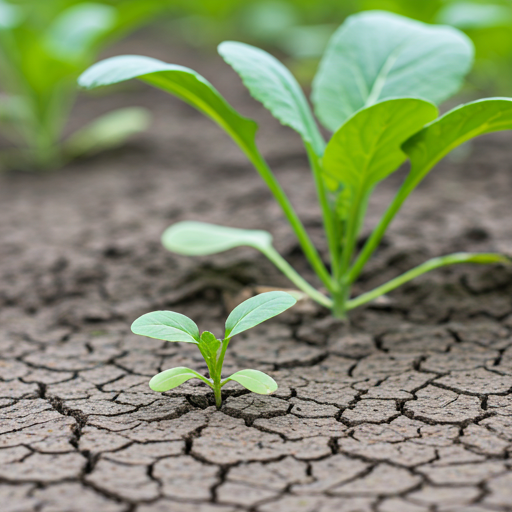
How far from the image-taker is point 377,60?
63.7 inches

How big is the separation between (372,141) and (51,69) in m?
2.01

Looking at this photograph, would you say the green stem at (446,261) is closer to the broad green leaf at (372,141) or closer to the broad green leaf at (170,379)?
the broad green leaf at (372,141)

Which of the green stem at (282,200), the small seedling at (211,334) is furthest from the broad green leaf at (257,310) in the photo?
the green stem at (282,200)

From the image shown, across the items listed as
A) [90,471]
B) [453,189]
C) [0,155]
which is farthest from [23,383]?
[0,155]

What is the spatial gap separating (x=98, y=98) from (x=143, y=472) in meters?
3.74

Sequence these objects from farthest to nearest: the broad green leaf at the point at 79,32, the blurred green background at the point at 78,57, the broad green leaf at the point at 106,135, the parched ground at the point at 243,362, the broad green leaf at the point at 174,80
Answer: the broad green leaf at the point at 106,135, the broad green leaf at the point at 79,32, the blurred green background at the point at 78,57, the broad green leaf at the point at 174,80, the parched ground at the point at 243,362

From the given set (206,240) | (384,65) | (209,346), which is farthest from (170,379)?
(384,65)

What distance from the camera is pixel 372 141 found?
4.43 feet

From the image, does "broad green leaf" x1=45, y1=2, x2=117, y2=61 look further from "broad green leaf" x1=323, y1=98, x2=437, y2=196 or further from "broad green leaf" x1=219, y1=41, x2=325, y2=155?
"broad green leaf" x1=323, y1=98, x2=437, y2=196

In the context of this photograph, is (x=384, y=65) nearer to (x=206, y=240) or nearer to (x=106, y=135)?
(x=206, y=240)

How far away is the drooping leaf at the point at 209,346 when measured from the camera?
115 centimetres

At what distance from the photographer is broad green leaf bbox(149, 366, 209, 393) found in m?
1.14

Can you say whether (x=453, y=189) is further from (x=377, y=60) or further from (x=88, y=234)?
(x=88, y=234)

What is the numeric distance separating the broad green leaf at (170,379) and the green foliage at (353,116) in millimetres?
130
